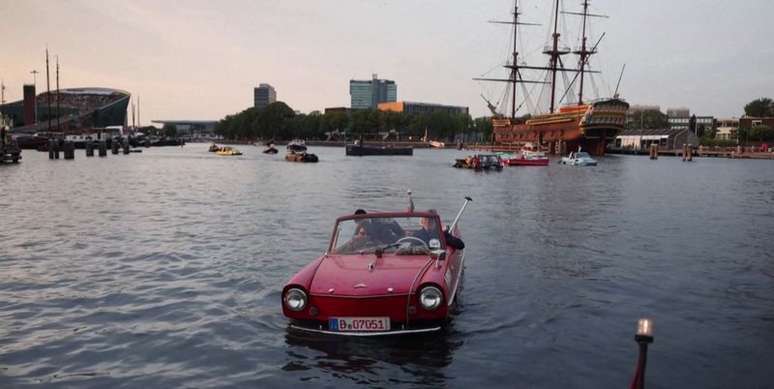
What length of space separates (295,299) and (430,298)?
1901 mm

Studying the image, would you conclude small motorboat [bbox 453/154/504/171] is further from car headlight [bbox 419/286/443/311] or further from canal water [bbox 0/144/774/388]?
car headlight [bbox 419/286/443/311]

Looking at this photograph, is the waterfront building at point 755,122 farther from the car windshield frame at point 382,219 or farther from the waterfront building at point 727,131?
the car windshield frame at point 382,219

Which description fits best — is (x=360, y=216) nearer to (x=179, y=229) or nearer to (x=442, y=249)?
(x=442, y=249)

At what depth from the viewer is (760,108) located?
179875 mm

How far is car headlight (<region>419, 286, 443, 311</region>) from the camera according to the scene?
8.71m

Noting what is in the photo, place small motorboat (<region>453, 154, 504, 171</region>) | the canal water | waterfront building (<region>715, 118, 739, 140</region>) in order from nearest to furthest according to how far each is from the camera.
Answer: the canal water < small motorboat (<region>453, 154, 504, 171</region>) < waterfront building (<region>715, 118, 739, 140</region>)

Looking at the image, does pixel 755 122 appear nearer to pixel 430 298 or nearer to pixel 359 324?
pixel 430 298

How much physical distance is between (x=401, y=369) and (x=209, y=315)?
435cm

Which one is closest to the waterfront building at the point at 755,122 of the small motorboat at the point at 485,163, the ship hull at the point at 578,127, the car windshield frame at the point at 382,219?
the ship hull at the point at 578,127

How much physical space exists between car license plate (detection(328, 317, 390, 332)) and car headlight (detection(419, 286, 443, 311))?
1.78 feet

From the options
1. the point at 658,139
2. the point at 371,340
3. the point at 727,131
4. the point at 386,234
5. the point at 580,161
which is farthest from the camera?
the point at 727,131

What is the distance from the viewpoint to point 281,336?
391 inches

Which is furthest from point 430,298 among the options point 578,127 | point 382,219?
point 578,127

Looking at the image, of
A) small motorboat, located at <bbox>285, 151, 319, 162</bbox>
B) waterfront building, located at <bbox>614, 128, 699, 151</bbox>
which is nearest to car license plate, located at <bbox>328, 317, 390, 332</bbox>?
small motorboat, located at <bbox>285, 151, 319, 162</bbox>
